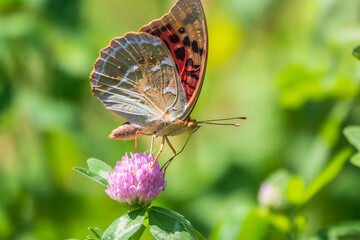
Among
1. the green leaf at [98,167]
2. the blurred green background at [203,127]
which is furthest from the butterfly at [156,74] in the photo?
the blurred green background at [203,127]

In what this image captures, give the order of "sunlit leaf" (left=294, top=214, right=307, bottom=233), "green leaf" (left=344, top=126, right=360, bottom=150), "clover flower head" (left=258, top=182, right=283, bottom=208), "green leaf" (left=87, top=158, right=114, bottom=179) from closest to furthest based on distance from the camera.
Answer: "green leaf" (left=87, top=158, right=114, bottom=179) → "green leaf" (left=344, top=126, right=360, bottom=150) → "sunlit leaf" (left=294, top=214, right=307, bottom=233) → "clover flower head" (left=258, top=182, right=283, bottom=208)

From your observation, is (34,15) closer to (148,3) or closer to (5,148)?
(5,148)

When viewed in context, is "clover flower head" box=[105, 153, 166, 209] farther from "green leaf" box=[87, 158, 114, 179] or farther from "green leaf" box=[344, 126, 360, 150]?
"green leaf" box=[344, 126, 360, 150]

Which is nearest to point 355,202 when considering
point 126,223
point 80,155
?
point 80,155

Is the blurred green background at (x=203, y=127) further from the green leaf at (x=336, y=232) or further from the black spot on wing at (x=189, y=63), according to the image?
the black spot on wing at (x=189, y=63)

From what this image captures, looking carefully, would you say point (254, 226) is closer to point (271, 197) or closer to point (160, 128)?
point (271, 197)

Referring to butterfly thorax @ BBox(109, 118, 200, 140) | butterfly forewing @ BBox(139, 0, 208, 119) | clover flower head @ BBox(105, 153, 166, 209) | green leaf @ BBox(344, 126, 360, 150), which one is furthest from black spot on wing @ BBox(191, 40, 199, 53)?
green leaf @ BBox(344, 126, 360, 150)
